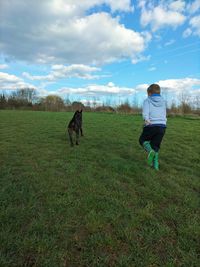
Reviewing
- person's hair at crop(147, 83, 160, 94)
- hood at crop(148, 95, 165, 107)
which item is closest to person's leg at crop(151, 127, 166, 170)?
hood at crop(148, 95, 165, 107)

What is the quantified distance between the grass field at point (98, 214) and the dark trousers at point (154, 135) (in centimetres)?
59

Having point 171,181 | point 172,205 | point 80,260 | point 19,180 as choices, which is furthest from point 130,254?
point 19,180

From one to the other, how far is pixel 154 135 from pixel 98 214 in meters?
3.08

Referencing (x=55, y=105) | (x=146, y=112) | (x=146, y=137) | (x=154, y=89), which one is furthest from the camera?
(x=55, y=105)

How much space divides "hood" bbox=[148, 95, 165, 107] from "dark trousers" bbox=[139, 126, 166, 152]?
554 mm

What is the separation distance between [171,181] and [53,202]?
98.7 inches

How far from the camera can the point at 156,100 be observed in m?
5.88

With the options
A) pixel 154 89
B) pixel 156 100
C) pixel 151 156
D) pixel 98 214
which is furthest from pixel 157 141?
pixel 98 214

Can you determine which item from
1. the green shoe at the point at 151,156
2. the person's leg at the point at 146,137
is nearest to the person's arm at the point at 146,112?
the person's leg at the point at 146,137

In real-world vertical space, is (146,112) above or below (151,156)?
above

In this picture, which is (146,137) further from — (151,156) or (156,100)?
(156,100)

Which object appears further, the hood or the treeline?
the treeline

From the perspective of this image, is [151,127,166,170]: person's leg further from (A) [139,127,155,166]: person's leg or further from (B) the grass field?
(B) the grass field

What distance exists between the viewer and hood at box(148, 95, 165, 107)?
5.86 metres
